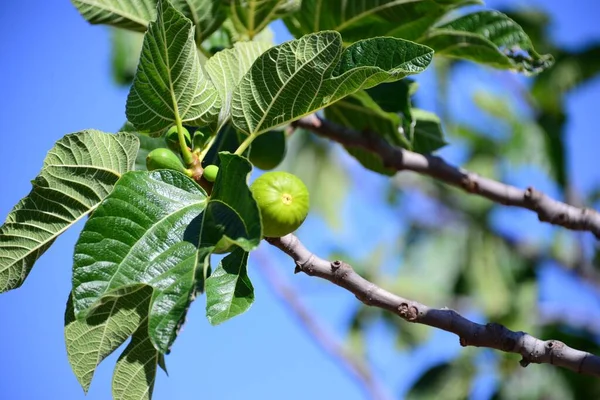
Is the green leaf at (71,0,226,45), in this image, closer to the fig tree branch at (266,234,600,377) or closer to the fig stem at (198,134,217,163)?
the fig stem at (198,134,217,163)

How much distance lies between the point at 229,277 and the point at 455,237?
40.1 ft

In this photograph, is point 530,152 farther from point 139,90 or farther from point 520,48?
point 139,90

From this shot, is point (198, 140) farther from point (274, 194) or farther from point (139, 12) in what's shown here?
point (139, 12)

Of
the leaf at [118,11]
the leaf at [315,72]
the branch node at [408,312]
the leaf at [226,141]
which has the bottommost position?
the branch node at [408,312]

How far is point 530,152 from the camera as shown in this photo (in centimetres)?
1028

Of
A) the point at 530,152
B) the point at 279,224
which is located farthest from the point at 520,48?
the point at 530,152

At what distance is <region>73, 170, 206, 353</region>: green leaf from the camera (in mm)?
1194

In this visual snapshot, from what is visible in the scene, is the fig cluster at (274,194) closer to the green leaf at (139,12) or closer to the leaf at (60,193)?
the leaf at (60,193)

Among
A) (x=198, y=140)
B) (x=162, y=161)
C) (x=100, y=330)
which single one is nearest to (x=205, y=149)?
(x=198, y=140)

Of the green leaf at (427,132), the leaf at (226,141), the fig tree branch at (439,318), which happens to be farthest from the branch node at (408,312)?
the green leaf at (427,132)

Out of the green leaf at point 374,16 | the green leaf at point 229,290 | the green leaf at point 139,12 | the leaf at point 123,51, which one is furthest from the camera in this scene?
the leaf at point 123,51

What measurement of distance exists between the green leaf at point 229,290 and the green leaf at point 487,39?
1.00m

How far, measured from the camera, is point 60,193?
1.43 metres

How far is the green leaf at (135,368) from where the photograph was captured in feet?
4.94
